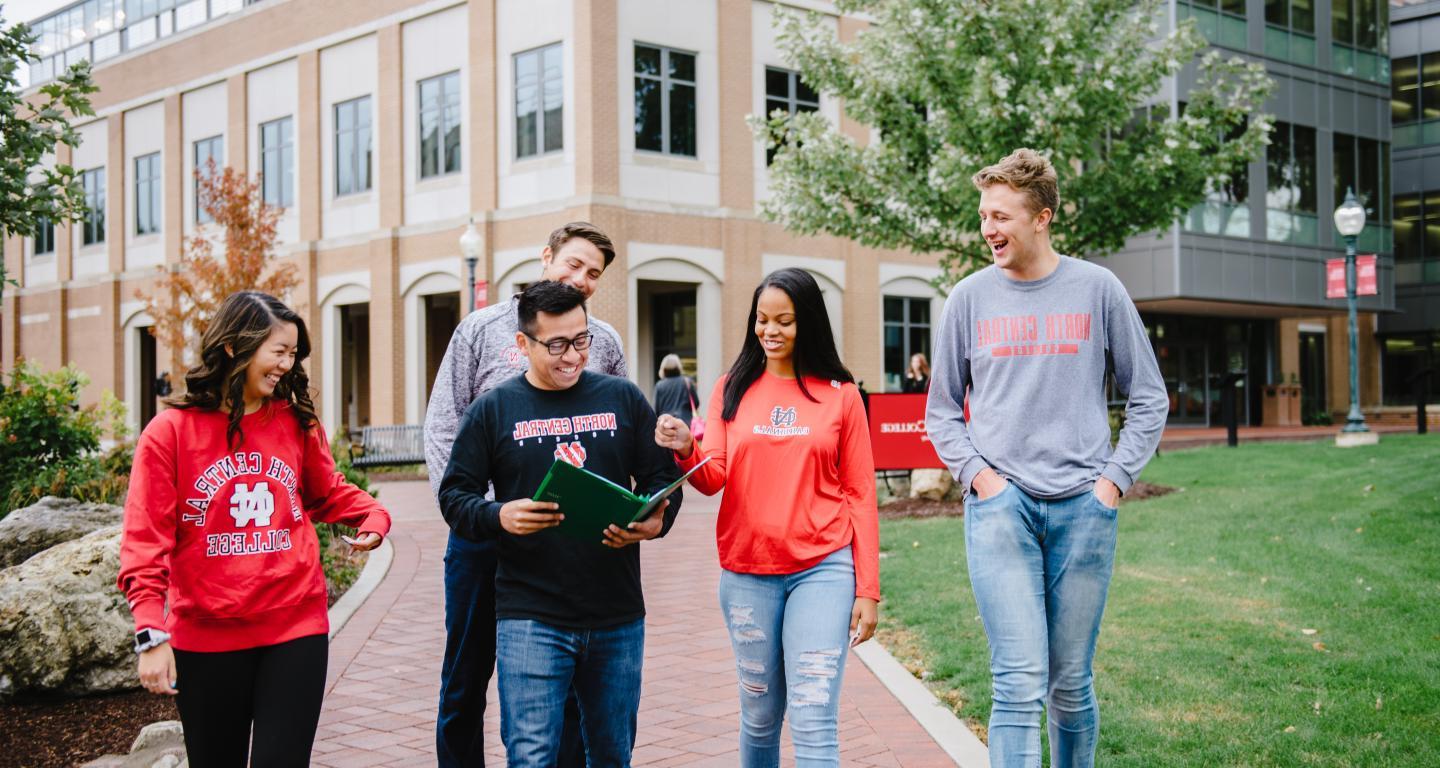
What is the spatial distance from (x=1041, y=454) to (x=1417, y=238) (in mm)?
39111

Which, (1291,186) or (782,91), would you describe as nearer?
(782,91)

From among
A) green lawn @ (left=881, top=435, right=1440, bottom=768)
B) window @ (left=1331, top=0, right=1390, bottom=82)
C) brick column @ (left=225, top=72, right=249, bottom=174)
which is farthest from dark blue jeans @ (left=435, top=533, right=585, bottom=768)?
window @ (left=1331, top=0, right=1390, bottom=82)

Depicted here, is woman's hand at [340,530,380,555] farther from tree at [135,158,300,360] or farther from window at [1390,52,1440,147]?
window at [1390,52,1440,147]

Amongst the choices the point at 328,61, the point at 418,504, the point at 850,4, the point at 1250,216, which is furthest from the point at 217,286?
the point at 1250,216

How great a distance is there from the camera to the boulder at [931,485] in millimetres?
14820

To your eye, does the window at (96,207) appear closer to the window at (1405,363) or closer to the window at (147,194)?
the window at (147,194)

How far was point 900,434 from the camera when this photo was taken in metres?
14.1

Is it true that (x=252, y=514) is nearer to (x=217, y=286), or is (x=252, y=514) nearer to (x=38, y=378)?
(x=38, y=378)

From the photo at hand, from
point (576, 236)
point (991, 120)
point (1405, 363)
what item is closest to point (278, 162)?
point (991, 120)

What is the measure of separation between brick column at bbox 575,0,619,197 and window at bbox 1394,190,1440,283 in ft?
87.5

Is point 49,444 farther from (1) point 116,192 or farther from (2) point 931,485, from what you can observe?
(1) point 116,192

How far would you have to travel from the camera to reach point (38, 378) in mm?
10836

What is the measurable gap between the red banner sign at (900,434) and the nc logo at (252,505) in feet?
35.9

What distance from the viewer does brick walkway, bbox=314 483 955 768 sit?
5.09m
